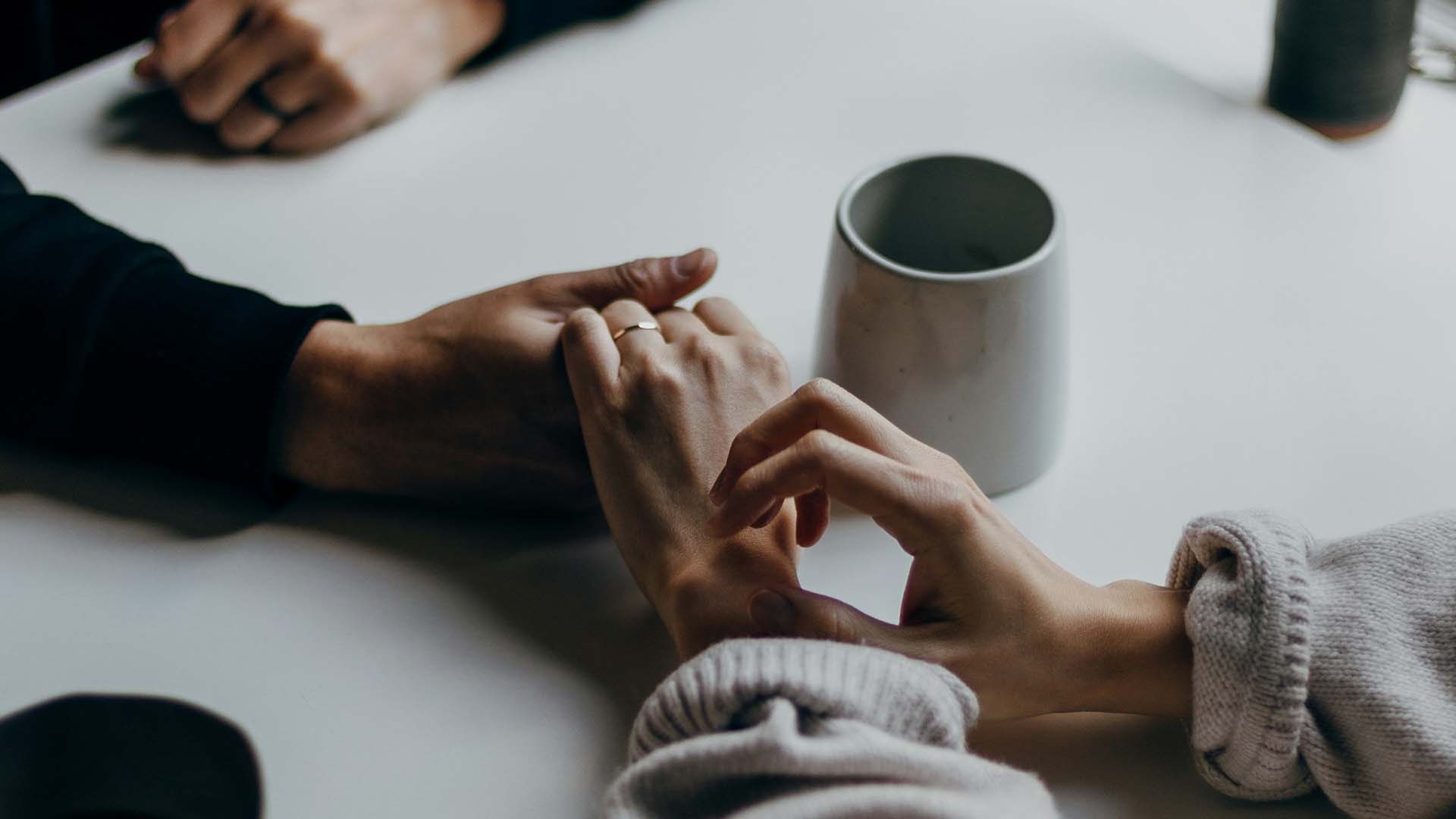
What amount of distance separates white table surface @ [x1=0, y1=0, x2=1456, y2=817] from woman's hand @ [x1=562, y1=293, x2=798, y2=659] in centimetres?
3

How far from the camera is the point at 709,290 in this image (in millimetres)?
708

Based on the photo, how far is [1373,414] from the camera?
2.02 feet

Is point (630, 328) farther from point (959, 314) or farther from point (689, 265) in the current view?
point (959, 314)

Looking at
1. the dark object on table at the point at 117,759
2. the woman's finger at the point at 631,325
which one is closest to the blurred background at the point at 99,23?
the woman's finger at the point at 631,325

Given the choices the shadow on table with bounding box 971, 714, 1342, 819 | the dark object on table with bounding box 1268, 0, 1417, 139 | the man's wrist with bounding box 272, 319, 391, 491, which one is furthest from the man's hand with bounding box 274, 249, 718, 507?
the dark object on table with bounding box 1268, 0, 1417, 139

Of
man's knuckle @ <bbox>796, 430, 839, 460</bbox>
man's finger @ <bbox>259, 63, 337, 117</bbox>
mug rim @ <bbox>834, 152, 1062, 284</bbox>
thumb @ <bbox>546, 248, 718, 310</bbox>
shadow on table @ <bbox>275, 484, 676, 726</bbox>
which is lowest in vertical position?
shadow on table @ <bbox>275, 484, 676, 726</bbox>

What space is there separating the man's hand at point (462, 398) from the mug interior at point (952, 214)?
0.09 metres

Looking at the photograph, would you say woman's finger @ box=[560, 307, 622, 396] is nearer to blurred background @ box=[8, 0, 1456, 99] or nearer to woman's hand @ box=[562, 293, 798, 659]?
woman's hand @ box=[562, 293, 798, 659]

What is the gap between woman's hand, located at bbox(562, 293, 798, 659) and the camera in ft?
1.65

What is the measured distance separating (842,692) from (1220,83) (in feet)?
2.17

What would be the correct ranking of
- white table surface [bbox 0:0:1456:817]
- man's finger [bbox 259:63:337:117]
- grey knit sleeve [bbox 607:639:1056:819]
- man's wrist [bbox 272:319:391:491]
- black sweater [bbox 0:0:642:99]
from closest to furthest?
grey knit sleeve [bbox 607:639:1056:819] → white table surface [bbox 0:0:1456:817] → man's wrist [bbox 272:319:391:491] → man's finger [bbox 259:63:337:117] → black sweater [bbox 0:0:642:99]

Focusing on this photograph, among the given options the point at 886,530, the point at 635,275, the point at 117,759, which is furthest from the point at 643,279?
the point at 117,759

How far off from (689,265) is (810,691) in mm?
285

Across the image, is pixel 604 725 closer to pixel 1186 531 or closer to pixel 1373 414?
pixel 1186 531
